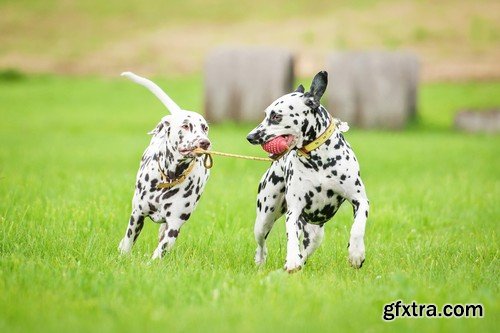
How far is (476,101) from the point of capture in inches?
904

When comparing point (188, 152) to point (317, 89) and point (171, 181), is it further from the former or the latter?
point (317, 89)

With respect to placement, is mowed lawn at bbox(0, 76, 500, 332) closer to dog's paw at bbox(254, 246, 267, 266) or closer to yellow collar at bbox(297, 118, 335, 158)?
dog's paw at bbox(254, 246, 267, 266)

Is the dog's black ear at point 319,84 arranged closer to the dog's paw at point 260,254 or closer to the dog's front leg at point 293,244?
the dog's front leg at point 293,244

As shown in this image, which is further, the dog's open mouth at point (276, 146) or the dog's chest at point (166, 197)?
the dog's chest at point (166, 197)

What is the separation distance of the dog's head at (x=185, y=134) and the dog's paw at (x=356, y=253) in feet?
4.68

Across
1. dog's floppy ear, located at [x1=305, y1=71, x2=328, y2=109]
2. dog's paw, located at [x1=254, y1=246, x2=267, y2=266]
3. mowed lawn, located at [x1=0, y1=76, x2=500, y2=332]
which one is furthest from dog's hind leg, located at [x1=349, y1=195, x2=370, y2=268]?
dog's paw, located at [x1=254, y1=246, x2=267, y2=266]

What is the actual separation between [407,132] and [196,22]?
1765cm

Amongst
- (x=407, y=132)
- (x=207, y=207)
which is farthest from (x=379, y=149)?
(x=207, y=207)

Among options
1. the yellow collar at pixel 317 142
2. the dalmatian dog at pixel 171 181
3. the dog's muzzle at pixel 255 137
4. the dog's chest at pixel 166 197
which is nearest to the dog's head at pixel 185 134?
the dalmatian dog at pixel 171 181

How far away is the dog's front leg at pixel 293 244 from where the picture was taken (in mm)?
6387

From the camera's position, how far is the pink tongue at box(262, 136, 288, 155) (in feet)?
21.3

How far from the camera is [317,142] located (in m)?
6.66

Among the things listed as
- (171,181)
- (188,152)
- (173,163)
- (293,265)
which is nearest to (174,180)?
(171,181)

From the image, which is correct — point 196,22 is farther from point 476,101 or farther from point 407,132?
point 407,132
